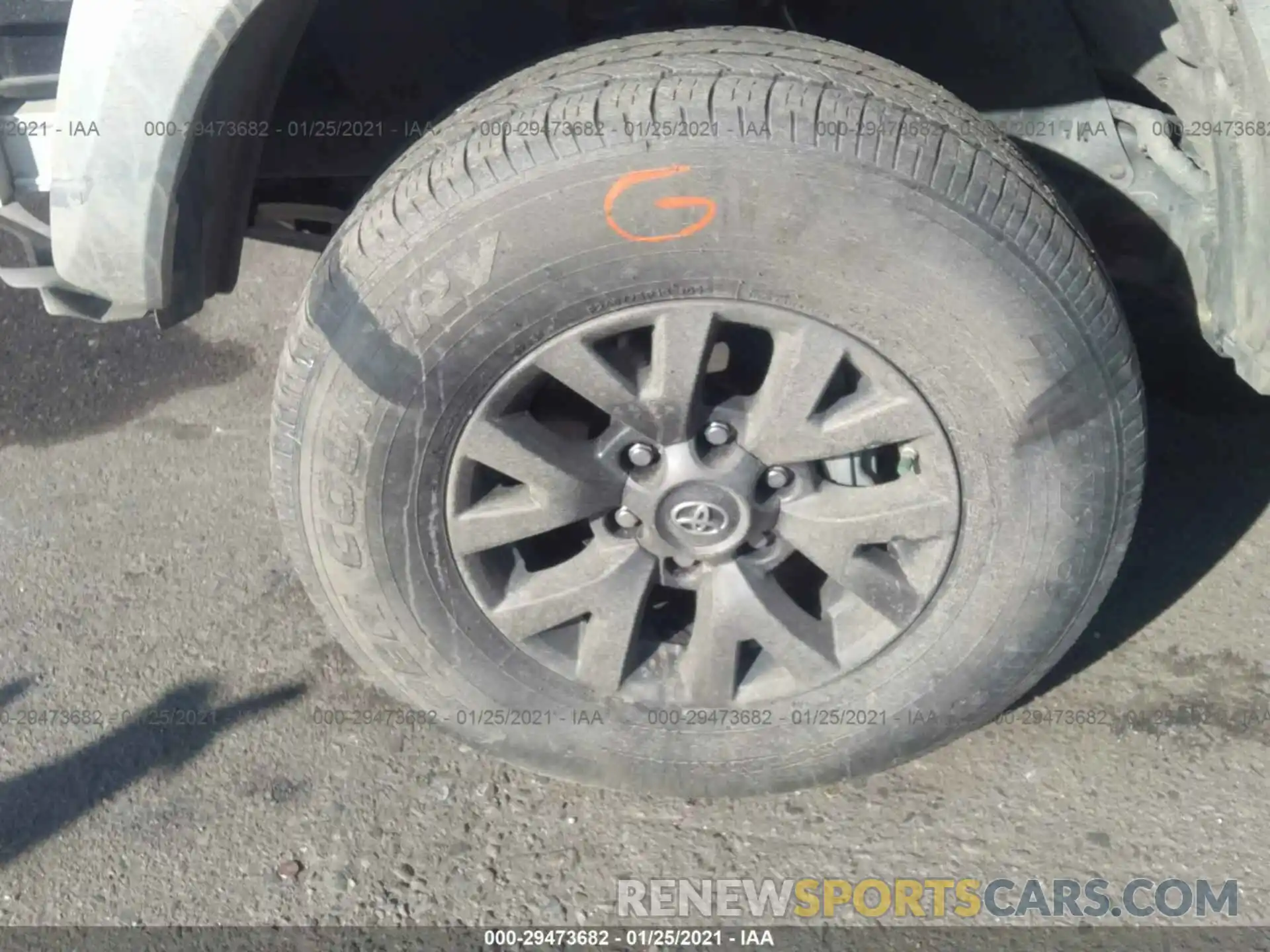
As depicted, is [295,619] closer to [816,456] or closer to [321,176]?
[321,176]

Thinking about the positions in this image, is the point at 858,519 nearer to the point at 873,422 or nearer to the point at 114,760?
the point at 873,422

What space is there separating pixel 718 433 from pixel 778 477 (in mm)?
146

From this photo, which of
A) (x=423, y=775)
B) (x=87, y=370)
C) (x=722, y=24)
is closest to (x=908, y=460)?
(x=722, y=24)

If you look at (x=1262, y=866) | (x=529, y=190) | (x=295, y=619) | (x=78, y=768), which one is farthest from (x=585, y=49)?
(x=1262, y=866)

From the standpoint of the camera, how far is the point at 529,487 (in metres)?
2.24

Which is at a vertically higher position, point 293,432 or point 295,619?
point 293,432

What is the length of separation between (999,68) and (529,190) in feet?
3.59

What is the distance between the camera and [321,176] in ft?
9.50

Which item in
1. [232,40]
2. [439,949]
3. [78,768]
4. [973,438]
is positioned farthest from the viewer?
[78,768]

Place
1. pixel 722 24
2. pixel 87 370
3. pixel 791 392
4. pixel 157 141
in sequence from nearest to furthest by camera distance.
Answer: pixel 157 141, pixel 791 392, pixel 722 24, pixel 87 370

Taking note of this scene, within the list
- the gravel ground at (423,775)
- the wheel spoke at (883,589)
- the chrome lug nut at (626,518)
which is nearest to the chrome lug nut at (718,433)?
the chrome lug nut at (626,518)

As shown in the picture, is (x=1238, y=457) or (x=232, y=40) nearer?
(x=232, y=40)

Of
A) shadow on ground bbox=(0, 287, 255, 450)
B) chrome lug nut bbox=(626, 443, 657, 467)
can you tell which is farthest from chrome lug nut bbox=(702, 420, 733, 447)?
shadow on ground bbox=(0, 287, 255, 450)

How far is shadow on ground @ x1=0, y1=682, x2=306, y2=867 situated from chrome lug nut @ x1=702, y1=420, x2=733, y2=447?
124 centimetres
